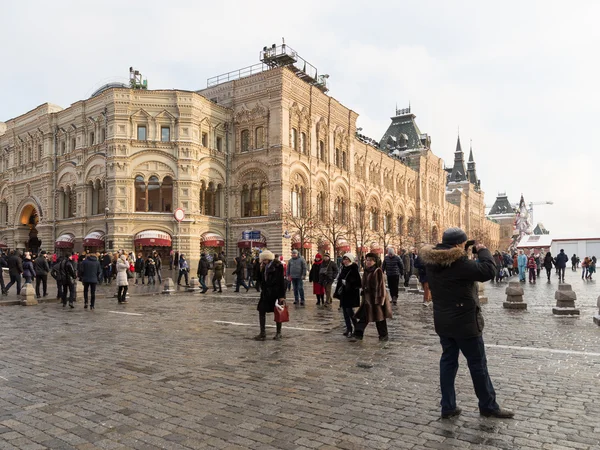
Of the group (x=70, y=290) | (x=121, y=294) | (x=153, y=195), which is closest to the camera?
(x=70, y=290)

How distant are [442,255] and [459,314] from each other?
60 centimetres

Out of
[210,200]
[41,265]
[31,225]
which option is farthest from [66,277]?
[31,225]

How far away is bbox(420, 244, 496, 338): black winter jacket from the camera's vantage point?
15.7ft

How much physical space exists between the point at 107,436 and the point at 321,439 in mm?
1930

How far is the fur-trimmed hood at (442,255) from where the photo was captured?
15.8 ft

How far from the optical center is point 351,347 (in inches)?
330

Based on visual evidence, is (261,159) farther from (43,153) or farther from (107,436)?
(107,436)

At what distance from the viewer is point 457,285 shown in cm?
488

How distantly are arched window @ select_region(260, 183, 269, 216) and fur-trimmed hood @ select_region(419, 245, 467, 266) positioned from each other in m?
34.5

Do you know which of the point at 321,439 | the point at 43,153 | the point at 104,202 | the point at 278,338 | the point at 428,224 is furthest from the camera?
the point at 428,224

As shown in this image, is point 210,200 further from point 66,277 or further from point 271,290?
point 271,290

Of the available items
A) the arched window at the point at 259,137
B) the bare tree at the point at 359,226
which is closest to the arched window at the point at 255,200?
the arched window at the point at 259,137

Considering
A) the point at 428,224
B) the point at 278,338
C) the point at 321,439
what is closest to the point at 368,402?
the point at 321,439

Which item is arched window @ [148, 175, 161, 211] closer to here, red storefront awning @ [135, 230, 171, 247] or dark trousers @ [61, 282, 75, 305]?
red storefront awning @ [135, 230, 171, 247]
